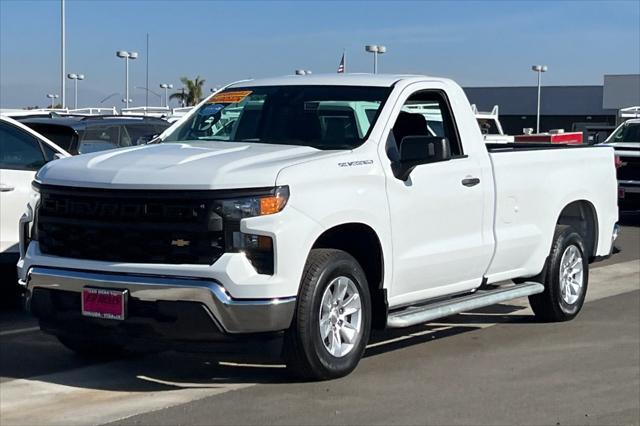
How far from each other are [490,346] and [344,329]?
1807 mm

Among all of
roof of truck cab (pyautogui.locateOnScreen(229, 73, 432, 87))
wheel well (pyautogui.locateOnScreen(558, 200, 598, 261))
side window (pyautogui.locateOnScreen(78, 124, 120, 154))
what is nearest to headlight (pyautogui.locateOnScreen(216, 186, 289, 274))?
roof of truck cab (pyautogui.locateOnScreen(229, 73, 432, 87))

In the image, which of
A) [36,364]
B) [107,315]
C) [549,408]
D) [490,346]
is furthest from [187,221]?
[490,346]

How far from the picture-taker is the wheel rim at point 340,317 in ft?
21.4

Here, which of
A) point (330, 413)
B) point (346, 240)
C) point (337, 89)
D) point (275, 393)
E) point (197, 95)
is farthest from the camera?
point (197, 95)

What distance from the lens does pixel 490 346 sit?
8023 millimetres

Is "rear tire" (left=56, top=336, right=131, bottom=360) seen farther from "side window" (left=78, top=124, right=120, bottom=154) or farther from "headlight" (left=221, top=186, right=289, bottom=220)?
"side window" (left=78, top=124, right=120, bottom=154)

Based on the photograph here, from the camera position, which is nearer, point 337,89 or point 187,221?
point 187,221

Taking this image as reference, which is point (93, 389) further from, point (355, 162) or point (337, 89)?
point (337, 89)

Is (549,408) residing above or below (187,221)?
below

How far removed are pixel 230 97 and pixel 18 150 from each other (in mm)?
2464

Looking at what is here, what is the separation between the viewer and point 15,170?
29.9ft

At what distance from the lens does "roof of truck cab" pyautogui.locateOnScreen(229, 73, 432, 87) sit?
A: 7.66 metres

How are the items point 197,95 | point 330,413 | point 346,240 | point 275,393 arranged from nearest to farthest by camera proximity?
point 330,413 < point 275,393 < point 346,240 < point 197,95

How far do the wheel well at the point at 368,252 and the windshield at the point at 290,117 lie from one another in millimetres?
611
